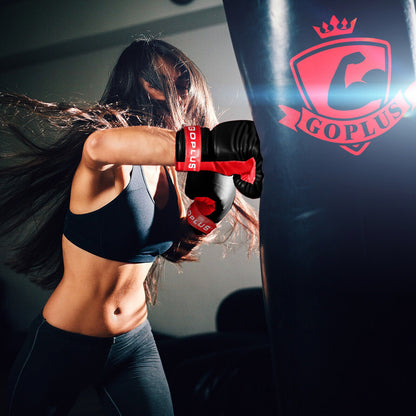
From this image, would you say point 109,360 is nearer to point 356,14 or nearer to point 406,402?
point 406,402

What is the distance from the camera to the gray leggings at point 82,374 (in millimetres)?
819

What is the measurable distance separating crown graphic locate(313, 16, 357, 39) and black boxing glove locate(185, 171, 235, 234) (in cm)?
37

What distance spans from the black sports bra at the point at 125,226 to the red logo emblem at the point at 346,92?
0.36 metres

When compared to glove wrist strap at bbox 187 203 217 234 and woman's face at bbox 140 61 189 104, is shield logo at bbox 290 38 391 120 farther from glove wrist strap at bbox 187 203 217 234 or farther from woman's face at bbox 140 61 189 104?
woman's face at bbox 140 61 189 104

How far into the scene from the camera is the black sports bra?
0.80 m

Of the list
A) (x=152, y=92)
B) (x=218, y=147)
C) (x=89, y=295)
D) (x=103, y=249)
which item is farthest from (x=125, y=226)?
→ (x=152, y=92)

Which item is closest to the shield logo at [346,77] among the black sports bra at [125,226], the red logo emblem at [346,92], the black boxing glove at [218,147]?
the red logo emblem at [346,92]

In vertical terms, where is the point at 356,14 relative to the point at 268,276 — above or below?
above

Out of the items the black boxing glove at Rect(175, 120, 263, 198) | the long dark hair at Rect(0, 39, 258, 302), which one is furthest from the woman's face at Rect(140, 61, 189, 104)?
the black boxing glove at Rect(175, 120, 263, 198)

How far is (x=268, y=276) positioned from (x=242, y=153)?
8.1 inches

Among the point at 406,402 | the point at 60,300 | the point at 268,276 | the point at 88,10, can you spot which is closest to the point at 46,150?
the point at 60,300

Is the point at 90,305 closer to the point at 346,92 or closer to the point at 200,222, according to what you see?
the point at 200,222

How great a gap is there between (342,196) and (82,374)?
65cm

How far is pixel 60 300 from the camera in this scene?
0.88 metres
